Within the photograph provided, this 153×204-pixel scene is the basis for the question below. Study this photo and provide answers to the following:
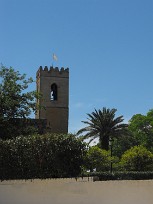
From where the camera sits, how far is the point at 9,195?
14.5 metres

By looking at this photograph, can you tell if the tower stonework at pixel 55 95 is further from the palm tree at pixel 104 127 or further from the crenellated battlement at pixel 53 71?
the palm tree at pixel 104 127

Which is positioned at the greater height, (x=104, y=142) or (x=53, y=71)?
(x=53, y=71)

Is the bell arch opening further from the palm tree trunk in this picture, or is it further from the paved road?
the paved road

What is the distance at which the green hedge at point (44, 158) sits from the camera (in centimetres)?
1528

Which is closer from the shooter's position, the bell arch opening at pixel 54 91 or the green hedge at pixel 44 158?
the green hedge at pixel 44 158

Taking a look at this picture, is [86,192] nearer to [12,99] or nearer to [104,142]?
[12,99]

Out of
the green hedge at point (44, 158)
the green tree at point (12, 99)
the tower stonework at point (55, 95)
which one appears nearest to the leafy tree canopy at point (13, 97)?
the green tree at point (12, 99)

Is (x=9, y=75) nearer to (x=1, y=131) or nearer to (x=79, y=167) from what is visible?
(x=1, y=131)

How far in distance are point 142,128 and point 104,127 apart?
16235 mm

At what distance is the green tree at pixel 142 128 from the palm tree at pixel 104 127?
491 inches

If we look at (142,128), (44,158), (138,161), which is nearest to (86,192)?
(44,158)

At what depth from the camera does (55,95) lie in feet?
222

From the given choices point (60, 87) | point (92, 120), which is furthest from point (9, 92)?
point (60, 87)

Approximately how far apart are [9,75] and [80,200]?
18537 millimetres
